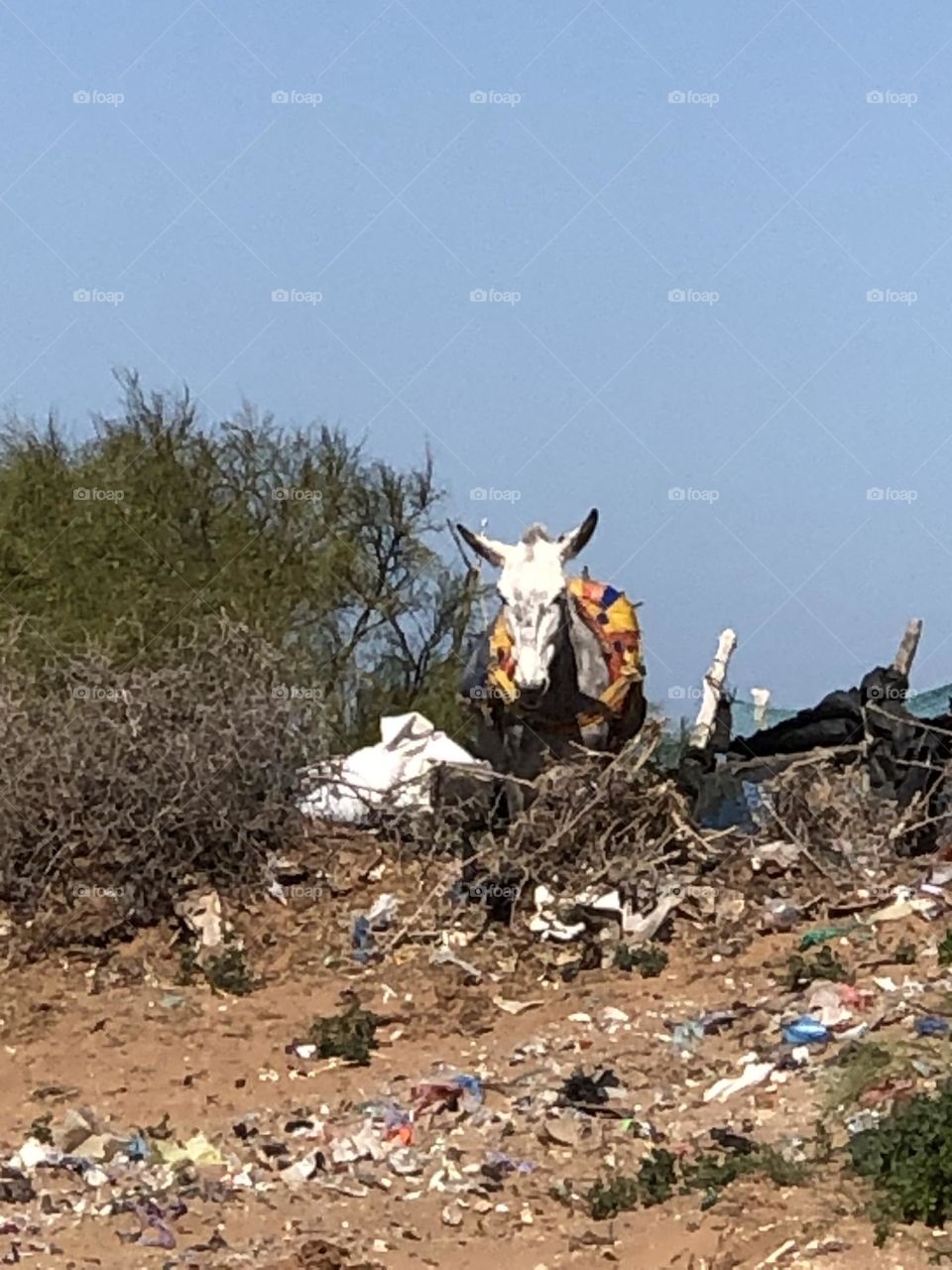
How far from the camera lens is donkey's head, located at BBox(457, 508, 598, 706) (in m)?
10.8

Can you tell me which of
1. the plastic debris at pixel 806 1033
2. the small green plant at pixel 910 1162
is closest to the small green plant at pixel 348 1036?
the plastic debris at pixel 806 1033

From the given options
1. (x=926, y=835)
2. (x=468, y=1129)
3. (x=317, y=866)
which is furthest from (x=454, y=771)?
(x=468, y=1129)

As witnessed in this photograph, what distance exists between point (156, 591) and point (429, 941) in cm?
861

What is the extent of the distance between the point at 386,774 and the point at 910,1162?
740cm

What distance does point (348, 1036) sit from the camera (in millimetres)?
9234

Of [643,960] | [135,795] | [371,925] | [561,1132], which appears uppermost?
[135,795]

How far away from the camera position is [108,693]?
1171 centimetres

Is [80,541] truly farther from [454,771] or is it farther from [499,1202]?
[499,1202]

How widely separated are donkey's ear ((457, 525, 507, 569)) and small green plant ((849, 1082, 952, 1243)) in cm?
545

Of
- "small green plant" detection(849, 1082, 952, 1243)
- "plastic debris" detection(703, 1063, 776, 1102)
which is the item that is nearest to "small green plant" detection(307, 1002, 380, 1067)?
"plastic debris" detection(703, 1063, 776, 1102)

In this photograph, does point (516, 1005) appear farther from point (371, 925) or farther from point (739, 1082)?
point (739, 1082)

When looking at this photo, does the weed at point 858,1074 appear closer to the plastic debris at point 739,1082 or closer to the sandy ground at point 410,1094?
the sandy ground at point 410,1094

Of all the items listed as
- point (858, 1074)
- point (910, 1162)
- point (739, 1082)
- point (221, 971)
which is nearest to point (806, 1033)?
point (739, 1082)

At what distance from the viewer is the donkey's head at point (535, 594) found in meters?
10.8
